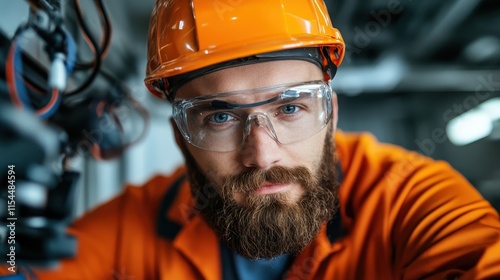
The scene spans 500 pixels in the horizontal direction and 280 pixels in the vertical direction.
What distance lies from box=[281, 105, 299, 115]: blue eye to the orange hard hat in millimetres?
150

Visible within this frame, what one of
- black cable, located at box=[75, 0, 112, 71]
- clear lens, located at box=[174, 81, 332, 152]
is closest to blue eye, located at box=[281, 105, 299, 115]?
clear lens, located at box=[174, 81, 332, 152]

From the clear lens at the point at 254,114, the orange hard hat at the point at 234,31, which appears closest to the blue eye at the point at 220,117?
the clear lens at the point at 254,114

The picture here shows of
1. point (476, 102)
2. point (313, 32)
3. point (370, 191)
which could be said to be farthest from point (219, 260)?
point (476, 102)

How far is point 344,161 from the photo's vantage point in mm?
1444

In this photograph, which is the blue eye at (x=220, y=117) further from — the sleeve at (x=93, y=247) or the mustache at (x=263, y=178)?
the sleeve at (x=93, y=247)

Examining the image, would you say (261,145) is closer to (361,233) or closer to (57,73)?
(361,233)

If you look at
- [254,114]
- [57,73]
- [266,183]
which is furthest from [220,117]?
[57,73]

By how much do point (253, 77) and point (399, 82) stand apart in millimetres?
2018

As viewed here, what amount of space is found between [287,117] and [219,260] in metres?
0.51

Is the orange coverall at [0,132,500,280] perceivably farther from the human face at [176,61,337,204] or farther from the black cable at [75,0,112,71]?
the black cable at [75,0,112,71]

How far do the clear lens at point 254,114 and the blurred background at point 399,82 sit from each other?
0.72 metres

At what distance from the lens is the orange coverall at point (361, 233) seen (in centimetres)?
96

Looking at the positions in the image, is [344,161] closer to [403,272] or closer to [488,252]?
[403,272]

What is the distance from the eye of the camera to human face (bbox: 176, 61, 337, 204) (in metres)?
1.05
